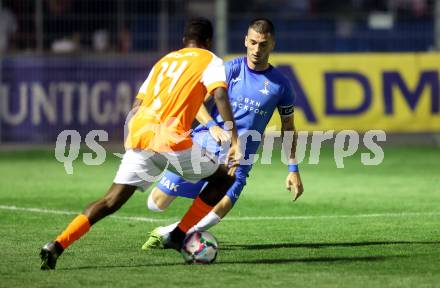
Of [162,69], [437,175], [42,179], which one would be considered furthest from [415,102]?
[162,69]

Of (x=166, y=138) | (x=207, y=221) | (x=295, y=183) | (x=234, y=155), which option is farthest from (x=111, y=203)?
(x=295, y=183)

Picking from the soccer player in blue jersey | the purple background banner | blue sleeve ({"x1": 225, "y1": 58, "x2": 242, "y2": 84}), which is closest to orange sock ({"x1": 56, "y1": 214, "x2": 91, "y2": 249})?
the soccer player in blue jersey

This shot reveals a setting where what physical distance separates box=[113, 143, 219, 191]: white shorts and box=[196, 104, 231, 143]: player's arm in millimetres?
338

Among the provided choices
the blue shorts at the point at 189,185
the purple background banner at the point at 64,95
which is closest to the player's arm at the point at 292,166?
the blue shorts at the point at 189,185

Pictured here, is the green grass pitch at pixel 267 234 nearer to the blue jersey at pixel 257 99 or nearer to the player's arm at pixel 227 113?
the player's arm at pixel 227 113

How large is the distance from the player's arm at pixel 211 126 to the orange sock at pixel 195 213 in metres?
0.53

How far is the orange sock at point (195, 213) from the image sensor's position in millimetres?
9141

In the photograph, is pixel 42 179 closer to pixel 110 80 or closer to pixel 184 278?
pixel 110 80

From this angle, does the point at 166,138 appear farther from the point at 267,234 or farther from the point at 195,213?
the point at 267,234

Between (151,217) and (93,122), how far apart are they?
9765 millimetres

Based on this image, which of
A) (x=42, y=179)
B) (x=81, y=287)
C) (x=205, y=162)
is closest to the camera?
(x=81, y=287)

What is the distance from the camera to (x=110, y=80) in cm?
2227

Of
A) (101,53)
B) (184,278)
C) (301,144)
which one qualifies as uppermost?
(184,278)

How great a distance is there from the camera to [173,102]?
8664 mm
